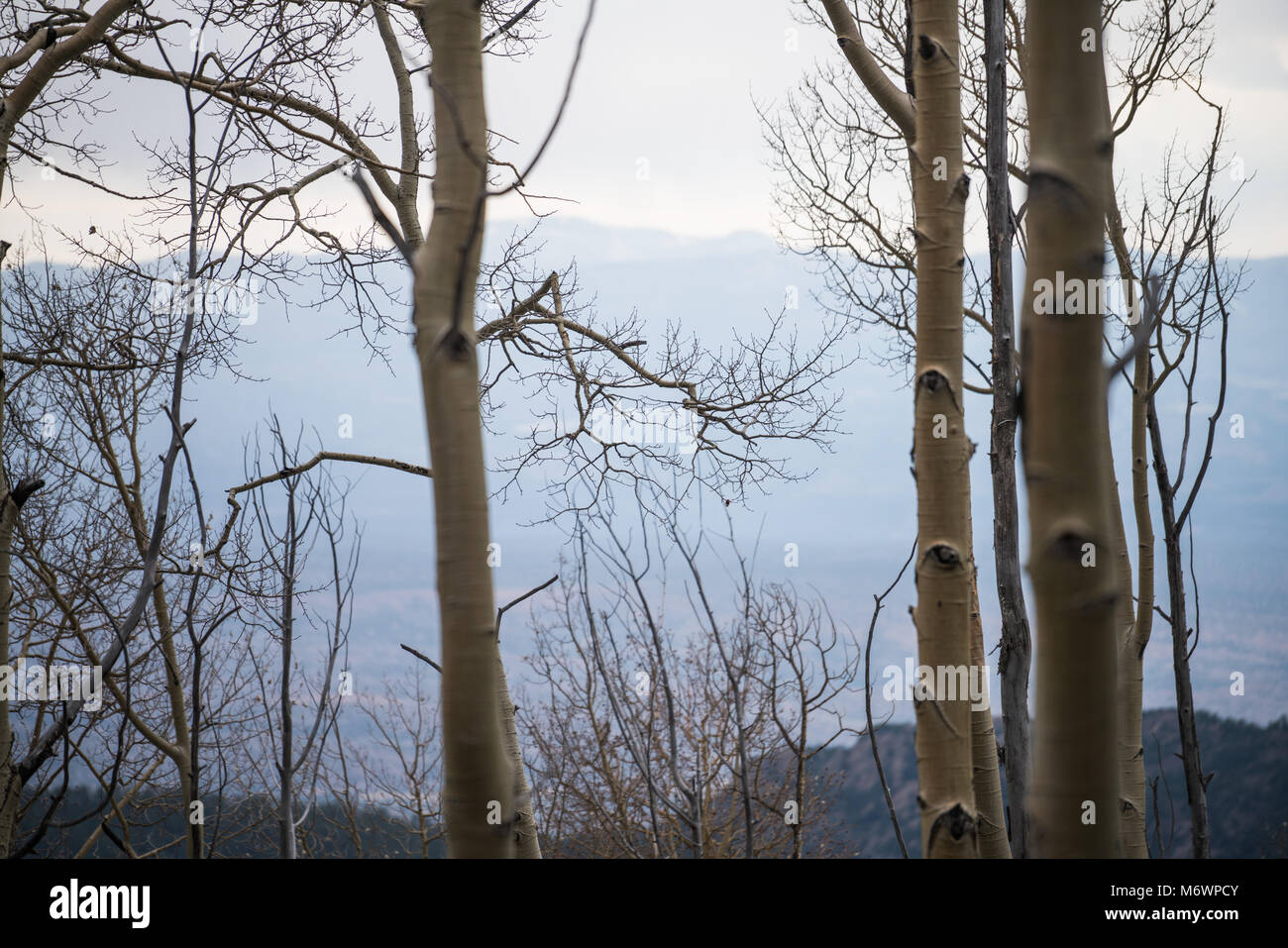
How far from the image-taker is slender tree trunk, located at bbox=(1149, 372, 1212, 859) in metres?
2.89

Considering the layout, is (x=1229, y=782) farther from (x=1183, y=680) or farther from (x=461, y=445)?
(x=461, y=445)

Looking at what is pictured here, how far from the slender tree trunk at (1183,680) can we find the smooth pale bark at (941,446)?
1.71 metres

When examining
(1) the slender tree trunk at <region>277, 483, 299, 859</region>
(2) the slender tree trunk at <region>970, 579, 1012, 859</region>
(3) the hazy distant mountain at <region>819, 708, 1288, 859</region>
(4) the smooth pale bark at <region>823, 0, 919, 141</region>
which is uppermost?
(4) the smooth pale bark at <region>823, 0, 919, 141</region>

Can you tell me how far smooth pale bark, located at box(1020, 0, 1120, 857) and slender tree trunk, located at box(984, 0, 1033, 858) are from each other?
5.15 ft

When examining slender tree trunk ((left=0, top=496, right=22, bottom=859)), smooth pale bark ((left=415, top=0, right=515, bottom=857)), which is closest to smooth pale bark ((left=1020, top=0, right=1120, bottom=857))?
smooth pale bark ((left=415, top=0, right=515, bottom=857))

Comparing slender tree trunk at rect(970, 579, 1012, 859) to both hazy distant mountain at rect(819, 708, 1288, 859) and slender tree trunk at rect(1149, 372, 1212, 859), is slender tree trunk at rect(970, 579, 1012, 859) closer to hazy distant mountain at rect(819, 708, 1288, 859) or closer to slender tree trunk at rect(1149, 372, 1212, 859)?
slender tree trunk at rect(1149, 372, 1212, 859)

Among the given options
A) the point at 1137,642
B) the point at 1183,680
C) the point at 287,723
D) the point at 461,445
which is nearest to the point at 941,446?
the point at 461,445

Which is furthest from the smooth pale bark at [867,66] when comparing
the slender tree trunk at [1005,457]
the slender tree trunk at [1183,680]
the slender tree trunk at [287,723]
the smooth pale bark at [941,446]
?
the slender tree trunk at [287,723]

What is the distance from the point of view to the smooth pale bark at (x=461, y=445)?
1.07 meters

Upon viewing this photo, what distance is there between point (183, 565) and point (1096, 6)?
22.7 feet

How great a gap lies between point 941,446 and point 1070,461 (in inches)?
25.1

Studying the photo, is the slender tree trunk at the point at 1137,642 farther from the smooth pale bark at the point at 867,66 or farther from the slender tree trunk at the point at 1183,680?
the smooth pale bark at the point at 867,66

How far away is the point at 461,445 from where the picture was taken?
1.13 m

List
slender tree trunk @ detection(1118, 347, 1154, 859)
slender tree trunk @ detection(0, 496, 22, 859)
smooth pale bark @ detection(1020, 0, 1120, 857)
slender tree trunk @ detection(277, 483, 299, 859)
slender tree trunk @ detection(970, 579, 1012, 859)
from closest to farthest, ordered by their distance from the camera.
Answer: smooth pale bark @ detection(1020, 0, 1120, 857) → slender tree trunk @ detection(277, 483, 299, 859) → slender tree trunk @ detection(970, 579, 1012, 859) → slender tree trunk @ detection(0, 496, 22, 859) → slender tree trunk @ detection(1118, 347, 1154, 859)
